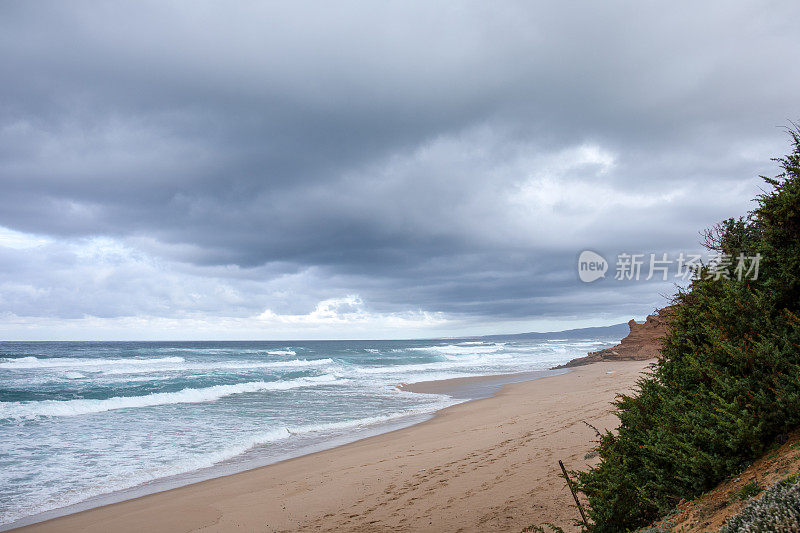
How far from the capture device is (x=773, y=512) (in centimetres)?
272

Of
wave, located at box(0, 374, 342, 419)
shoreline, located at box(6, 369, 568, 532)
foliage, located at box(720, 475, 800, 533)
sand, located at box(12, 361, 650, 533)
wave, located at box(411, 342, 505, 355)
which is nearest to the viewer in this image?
foliage, located at box(720, 475, 800, 533)

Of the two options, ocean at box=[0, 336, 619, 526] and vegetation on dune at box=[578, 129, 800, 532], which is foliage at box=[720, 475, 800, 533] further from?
ocean at box=[0, 336, 619, 526]

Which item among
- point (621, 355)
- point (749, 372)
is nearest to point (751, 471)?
point (749, 372)

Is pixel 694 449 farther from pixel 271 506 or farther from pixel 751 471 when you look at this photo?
pixel 271 506

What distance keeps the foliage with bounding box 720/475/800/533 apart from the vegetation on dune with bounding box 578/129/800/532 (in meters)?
0.73

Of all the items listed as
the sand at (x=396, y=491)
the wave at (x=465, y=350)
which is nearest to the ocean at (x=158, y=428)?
the sand at (x=396, y=491)

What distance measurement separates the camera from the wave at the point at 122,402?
62.0 feet

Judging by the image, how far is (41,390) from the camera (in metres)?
25.6

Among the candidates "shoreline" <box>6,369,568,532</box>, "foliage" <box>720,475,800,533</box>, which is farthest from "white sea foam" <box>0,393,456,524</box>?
"foliage" <box>720,475,800,533</box>

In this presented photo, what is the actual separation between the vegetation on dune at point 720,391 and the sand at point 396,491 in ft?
4.86

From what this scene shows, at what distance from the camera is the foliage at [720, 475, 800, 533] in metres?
2.59

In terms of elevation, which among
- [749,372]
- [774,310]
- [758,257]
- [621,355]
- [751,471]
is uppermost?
[758,257]

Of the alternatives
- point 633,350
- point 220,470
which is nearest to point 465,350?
point 633,350

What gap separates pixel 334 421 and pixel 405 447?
18.2 ft
